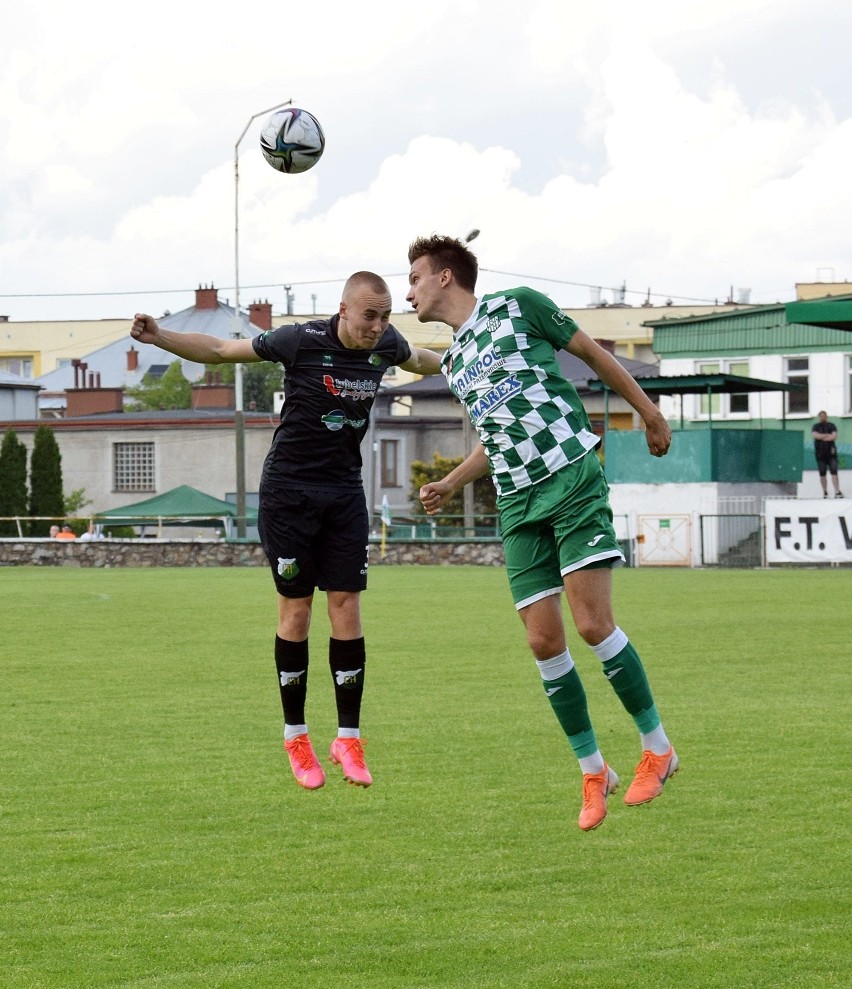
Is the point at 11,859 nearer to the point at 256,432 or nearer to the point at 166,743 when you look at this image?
the point at 166,743

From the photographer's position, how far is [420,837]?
9438 millimetres

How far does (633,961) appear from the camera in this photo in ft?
23.0

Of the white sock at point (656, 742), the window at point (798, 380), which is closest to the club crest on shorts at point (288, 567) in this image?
the white sock at point (656, 742)

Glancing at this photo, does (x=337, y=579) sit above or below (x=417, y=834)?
above

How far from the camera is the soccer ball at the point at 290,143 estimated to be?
8.79 metres

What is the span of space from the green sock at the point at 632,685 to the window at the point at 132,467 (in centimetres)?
7035

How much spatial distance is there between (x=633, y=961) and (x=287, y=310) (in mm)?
122920

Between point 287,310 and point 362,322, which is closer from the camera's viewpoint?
point 362,322

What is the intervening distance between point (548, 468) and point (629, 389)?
0.54 meters

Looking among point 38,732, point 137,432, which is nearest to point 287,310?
point 137,432

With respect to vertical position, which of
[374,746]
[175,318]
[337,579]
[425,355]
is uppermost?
[175,318]

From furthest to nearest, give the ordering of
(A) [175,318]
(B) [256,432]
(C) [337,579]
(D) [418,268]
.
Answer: (A) [175,318]
(B) [256,432]
(C) [337,579]
(D) [418,268]

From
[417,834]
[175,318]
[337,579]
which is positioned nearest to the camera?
[337,579]

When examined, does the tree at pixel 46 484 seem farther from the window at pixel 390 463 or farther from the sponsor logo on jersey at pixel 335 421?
the sponsor logo on jersey at pixel 335 421
